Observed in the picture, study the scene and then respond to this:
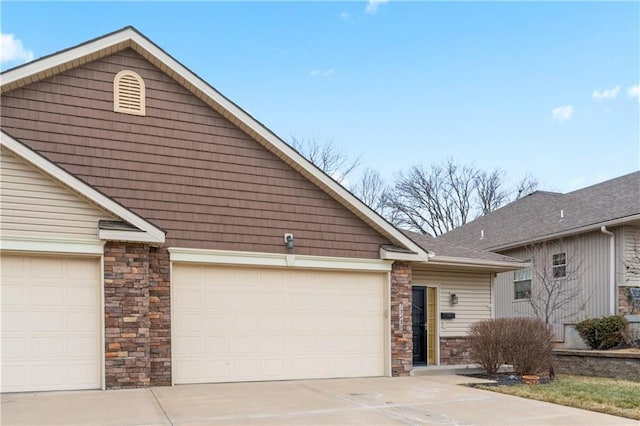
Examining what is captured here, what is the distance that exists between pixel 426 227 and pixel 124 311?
31.3 metres

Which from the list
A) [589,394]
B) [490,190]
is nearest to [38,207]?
[589,394]

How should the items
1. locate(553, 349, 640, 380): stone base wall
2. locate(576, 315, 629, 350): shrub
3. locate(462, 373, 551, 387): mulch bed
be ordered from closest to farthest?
locate(462, 373, 551, 387): mulch bed
locate(553, 349, 640, 380): stone base wall
locate(576, 315, 629, 350): shrub

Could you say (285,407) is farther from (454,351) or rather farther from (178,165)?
(454,351)

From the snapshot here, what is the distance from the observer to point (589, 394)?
889 centimetres

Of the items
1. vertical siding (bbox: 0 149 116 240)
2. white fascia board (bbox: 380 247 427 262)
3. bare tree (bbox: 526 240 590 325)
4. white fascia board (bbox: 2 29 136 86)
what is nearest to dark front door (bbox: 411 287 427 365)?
white fascia board (bbox: 380 247 427 262)

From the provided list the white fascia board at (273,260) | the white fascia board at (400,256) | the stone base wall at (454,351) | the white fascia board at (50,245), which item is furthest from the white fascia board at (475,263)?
the white fascia board at (50,245)

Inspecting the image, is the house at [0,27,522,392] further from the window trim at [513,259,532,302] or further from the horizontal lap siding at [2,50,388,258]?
the window trim at [513,259,532,302]

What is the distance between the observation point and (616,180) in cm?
1822

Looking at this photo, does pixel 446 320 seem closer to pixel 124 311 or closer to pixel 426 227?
pixel 124 311

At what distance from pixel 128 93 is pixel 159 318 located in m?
4.03

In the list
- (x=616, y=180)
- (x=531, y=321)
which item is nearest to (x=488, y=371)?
(x=531, y=321)

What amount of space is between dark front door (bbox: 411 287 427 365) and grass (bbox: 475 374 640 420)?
2866 mm

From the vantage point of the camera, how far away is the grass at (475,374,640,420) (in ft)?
25.6

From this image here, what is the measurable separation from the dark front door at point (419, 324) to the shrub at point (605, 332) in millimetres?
4420
